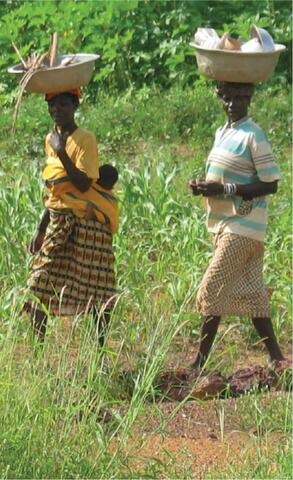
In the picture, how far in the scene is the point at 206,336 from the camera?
612cm

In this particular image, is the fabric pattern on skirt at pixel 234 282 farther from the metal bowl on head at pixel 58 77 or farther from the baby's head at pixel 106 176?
the metal bowl on head at pixel 58 77

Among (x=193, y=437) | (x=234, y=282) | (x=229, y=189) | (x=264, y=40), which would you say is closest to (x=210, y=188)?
(x=229, y=189)

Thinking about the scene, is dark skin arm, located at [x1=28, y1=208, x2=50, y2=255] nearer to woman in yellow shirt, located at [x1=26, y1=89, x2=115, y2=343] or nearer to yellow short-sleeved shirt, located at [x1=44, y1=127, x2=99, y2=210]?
woman in yellow shirt, located at [x1=26, y1=89, x2=115, y2=343]

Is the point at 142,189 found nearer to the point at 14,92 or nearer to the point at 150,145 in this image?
the point at 150,145

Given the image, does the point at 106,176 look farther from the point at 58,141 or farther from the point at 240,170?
the point at 240,170

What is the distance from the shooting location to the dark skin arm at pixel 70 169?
19.9ft

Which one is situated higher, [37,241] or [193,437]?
[37,241]

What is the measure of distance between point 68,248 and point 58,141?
518 mm

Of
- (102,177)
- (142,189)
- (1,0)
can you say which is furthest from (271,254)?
(1,0)

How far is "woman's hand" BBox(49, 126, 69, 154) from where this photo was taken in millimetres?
6094

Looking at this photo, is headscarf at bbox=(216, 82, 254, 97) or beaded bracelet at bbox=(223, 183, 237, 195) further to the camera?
headscarf at bbox=(216, 82, 254, 97)

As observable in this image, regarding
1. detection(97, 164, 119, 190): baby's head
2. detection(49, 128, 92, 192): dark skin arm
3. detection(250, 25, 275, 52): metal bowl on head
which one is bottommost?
detection(97, 164, 119, 190): baby's head

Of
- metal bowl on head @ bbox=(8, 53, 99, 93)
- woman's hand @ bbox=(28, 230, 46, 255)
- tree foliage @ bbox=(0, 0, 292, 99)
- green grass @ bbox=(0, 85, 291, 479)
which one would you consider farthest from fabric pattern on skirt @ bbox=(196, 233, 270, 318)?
tree foliage @ bbox=(0, 0, 292, 99)

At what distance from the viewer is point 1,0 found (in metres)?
12.2
